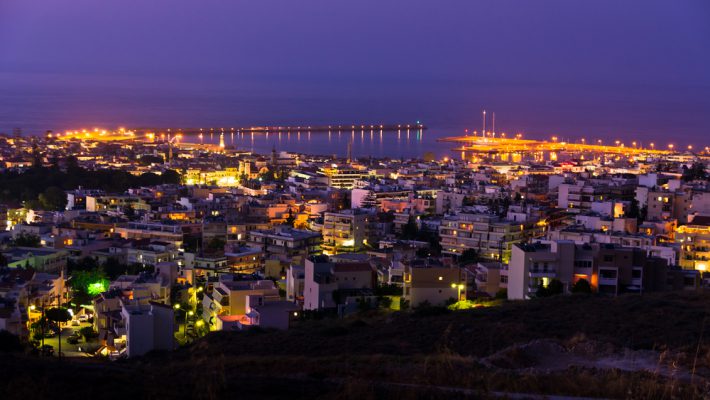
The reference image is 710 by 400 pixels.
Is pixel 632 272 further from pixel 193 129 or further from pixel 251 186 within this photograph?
pixel 193 129

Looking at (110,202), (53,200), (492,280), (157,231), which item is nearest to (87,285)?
(157,231)

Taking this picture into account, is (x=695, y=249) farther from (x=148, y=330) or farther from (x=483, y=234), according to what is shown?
(x=148, y=330)

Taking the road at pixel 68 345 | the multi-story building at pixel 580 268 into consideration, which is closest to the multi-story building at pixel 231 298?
the road at pixel 68 345

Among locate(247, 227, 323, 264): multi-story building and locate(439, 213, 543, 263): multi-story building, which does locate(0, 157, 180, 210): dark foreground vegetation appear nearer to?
locate(247, 227, 323, 264): multi-story building

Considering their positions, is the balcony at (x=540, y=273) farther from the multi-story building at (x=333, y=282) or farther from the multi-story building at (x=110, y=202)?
the multi-story building at (x=110, y=202)

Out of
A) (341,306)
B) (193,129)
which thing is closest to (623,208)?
(341,306)

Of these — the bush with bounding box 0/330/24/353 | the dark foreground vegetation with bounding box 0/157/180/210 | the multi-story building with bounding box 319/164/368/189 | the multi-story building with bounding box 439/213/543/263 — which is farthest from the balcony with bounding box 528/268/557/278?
the multi-story building with bounding box 319/164/368/189

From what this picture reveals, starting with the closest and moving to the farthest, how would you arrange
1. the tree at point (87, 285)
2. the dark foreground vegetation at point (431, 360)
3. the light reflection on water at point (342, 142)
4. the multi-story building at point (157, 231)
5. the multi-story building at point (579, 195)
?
the dark foreground vegetation at point (431, 360) → the tree at point (87, 285) → the multi-story building at point (157, 231) → the multi-story building at point (579, 195) → the light reflection on water at point (342, 142)

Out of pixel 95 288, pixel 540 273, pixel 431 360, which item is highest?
pixel 431 360
